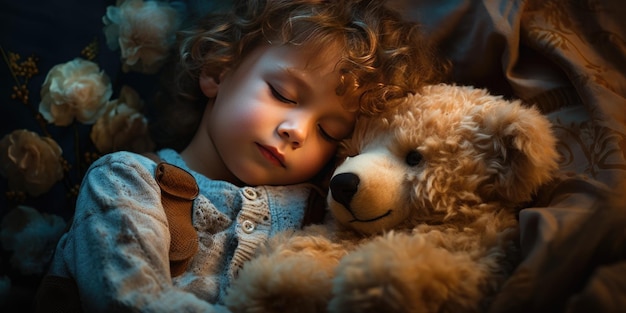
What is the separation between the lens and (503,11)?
3.35 ft

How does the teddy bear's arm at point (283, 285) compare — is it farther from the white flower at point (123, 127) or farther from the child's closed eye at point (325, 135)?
the white flower at point (123, 127)

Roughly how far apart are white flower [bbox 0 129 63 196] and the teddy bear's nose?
0.68 m

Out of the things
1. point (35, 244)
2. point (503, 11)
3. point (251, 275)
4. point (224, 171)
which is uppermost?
point (503, 11)

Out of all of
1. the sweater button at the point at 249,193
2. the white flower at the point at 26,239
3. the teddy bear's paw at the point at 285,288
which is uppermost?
the teddy bear's paw at the point at 285,288

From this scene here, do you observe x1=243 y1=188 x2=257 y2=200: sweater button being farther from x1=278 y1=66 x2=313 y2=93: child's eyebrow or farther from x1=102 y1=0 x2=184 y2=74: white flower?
x1=102 y1=0 x2=184 y2=74: white flower

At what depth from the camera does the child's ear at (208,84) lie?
1.14m

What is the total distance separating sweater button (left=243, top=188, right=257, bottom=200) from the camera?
974 millimetres

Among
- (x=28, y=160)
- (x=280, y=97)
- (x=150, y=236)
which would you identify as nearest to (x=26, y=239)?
(x=28, y=160)

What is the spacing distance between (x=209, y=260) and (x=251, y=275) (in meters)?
0.24

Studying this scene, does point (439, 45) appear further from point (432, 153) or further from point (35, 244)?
point (35, 244)

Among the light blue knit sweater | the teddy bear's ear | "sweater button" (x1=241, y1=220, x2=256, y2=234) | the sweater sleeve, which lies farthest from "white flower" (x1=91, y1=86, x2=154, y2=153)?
the teddy bear's ear

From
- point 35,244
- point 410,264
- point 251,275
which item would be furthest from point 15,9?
point 410,264

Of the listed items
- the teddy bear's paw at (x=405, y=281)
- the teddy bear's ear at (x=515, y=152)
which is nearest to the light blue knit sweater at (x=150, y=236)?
the teddy bear's paw at (x=405, y=281)

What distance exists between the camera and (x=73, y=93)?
3.69 feet
